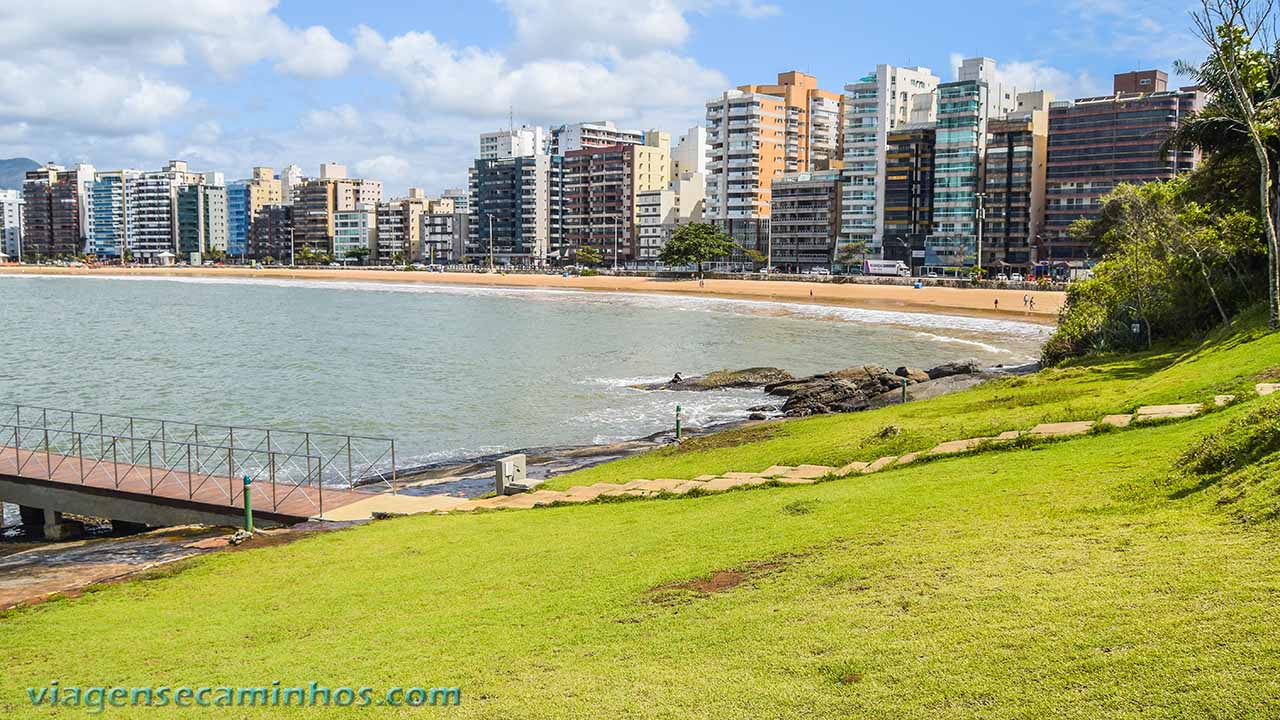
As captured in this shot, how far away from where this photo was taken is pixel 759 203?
16888 centimetres

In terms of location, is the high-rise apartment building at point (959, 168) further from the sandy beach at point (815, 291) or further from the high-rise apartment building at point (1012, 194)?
the sandy beach at point (815, 291)

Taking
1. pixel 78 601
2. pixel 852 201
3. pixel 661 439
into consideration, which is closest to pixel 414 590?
pixel 78 601

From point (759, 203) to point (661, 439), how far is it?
141 m

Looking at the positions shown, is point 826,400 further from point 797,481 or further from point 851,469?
point 797,481

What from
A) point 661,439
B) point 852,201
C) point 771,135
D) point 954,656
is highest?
point 771,135

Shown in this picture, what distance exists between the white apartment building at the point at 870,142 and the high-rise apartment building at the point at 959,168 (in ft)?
28.7

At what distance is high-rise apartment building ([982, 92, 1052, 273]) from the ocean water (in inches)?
1536

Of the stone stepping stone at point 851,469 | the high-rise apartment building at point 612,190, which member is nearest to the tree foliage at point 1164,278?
the stone stepping stone at point 851,469

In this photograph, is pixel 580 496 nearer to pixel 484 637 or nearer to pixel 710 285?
pixel 484 637

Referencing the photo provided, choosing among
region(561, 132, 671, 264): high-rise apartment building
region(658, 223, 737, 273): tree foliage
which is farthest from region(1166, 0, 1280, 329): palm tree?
region(561, 132, 671, 264): high-rise apartment building

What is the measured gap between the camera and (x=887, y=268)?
441 ft

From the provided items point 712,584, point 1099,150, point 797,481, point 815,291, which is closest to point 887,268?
point 815,291

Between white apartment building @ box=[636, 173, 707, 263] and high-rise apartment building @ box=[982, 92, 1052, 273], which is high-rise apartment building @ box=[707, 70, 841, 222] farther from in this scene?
high-rise apartment building @ box=[982, 92, 1052, 273]

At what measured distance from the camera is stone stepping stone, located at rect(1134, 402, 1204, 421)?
56.7 feet
